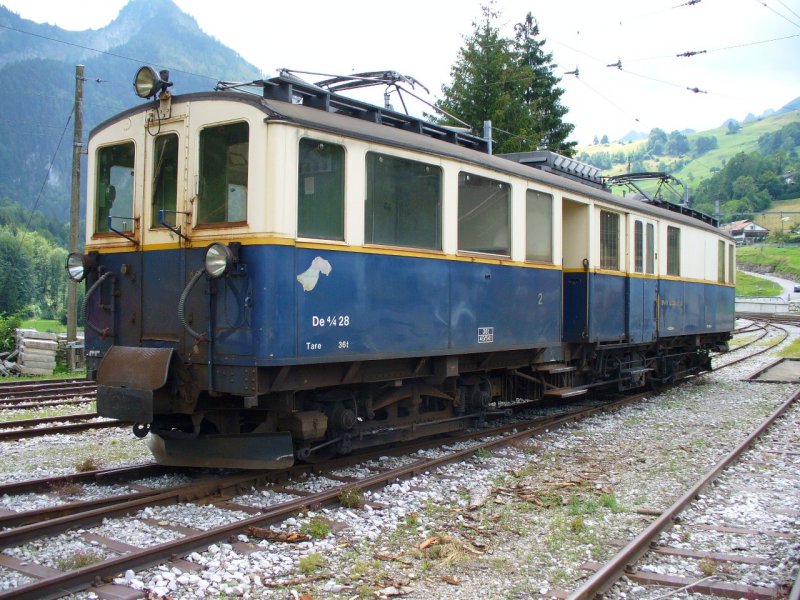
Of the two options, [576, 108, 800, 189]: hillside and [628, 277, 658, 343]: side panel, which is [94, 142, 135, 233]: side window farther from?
[576, 108, 800, 189]: hillside

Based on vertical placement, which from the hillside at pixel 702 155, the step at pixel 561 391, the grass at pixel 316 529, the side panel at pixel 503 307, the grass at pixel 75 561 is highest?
the hillside at pixel 702 155

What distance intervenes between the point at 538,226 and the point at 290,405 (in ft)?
15.1

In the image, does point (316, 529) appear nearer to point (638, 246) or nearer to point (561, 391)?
point (561, 391)

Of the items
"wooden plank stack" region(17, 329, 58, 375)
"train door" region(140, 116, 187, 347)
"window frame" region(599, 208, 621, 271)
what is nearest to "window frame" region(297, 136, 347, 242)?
"train door" region(140, 116, 187, 347)

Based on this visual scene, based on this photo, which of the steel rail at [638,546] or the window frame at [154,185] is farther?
the window frame at [154,185]

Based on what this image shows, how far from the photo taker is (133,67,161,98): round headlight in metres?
6.65

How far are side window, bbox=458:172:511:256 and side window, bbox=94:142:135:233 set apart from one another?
11.3 feet

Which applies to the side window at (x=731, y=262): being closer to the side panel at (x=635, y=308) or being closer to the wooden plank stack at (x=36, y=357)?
the side panel at (x=635, y=308)

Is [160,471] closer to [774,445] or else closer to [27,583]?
[27,583]

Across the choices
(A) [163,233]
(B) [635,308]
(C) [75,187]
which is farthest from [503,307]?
(C) [75,187]

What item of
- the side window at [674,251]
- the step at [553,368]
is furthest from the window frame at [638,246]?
the step at [553,368]

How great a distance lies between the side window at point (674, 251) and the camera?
13812 millimetres

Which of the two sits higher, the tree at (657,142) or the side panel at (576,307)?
the tree at (657,142)

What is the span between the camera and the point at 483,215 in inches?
334
